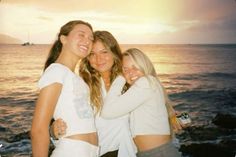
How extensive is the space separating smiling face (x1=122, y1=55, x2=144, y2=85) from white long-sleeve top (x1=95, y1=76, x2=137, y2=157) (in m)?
0.17

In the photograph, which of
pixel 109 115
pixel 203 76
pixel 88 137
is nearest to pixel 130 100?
pixel 109 115

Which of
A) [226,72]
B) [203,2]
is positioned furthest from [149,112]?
[226,72]

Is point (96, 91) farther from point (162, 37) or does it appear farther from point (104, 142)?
point (162, 37)

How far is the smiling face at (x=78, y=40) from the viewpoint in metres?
2.32

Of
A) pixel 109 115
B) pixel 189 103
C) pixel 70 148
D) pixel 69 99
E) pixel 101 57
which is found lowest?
pixel 189 103

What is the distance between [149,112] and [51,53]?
1.05m

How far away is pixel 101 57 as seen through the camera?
2961 millimetres

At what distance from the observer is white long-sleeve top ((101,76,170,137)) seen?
242 cm

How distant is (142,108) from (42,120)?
943 millimetres

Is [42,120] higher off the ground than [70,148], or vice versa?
[42,120]

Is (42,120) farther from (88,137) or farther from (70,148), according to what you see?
(88,137)

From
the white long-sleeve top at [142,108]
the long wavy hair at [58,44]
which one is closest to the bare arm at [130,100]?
the white long-sleeve top at [142,108]

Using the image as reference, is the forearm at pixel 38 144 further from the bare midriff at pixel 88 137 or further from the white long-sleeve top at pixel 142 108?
the white long-sleeve top at pixel 142 108

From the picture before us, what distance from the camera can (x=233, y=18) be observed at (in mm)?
14328
